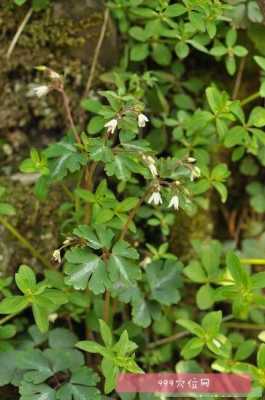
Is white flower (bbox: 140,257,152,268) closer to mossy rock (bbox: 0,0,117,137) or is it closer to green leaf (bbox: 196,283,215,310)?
green leaf (bbox: 196,283,215,310)

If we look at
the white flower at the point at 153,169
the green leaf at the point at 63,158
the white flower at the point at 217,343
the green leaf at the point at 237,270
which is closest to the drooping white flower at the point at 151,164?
the white flower at the point at 153,169

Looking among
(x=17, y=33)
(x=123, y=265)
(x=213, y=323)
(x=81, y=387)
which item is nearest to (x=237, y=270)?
(x=213, y=323)

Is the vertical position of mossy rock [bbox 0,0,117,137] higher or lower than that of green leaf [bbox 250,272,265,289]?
higher

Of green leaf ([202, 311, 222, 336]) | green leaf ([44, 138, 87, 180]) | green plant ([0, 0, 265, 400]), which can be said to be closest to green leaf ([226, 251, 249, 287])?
green plant ([0, 0, 265, 400])

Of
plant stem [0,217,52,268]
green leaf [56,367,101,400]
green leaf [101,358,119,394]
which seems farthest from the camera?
plant stem [0,217,52,268]

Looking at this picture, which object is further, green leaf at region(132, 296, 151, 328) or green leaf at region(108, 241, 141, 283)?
green leaf at region(132, 296, 151, 328)

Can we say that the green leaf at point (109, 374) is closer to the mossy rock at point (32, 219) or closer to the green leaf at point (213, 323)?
the green leaf at point (213, 323)

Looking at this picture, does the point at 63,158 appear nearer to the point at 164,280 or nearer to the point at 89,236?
the point at 89,236
